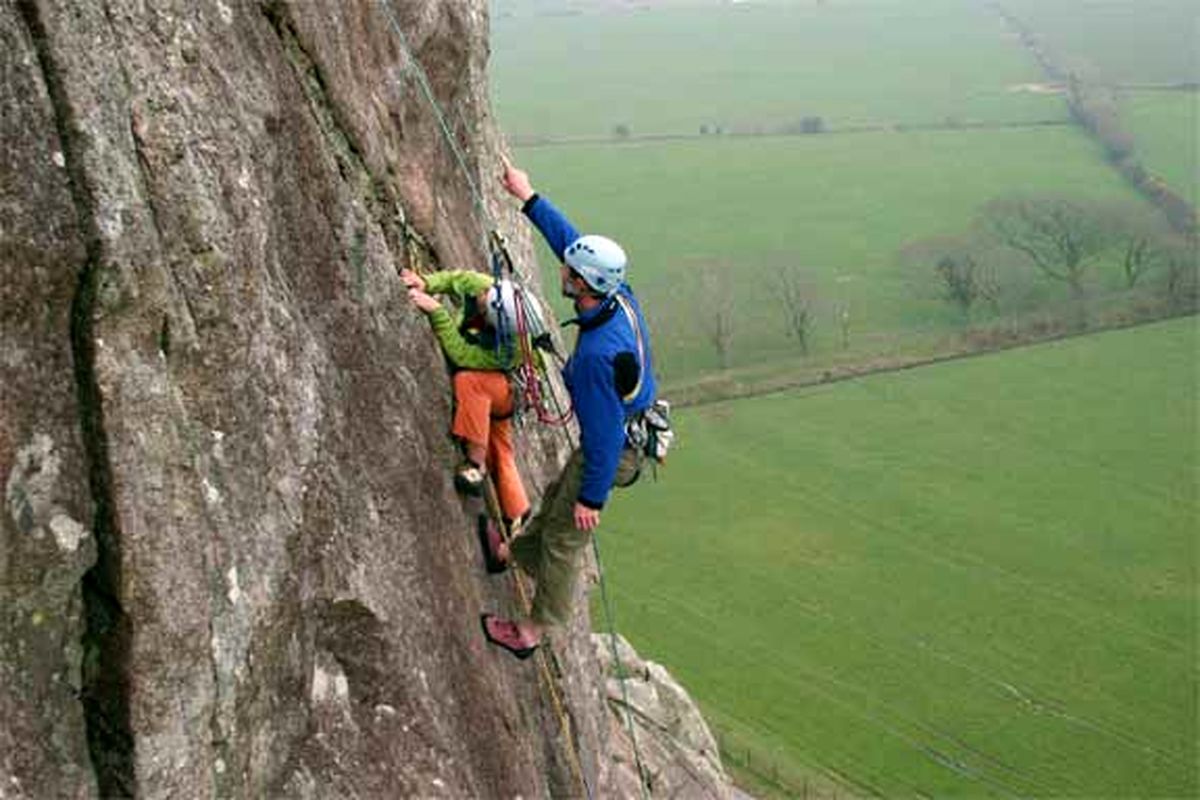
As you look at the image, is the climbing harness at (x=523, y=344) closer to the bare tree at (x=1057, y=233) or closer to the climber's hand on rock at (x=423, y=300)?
the climber's hand on rock at (x=423, y=300)

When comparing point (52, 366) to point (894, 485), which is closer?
point (52, 366)

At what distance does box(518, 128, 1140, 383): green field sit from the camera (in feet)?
269

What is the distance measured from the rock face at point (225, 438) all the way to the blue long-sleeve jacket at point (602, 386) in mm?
1365

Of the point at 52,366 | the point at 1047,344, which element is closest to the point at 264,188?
the point at 52,366

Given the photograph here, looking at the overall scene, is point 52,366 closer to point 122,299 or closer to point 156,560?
point 122,299

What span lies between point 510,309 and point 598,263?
4.81ft

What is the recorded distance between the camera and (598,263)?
8875 mm

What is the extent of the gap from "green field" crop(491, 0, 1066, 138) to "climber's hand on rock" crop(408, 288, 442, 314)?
126468 millimetres

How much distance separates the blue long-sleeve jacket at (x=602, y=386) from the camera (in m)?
8.92

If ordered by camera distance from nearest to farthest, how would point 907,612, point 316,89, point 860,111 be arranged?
point 316,89, point 907,612, point 860,111

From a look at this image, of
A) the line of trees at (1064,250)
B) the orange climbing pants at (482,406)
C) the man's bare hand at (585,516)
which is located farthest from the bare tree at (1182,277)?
the man's bare hand at (585,516)

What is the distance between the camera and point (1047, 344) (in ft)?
247

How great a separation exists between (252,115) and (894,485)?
55.5 metres

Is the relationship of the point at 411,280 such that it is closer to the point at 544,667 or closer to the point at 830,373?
the point at 544,667
